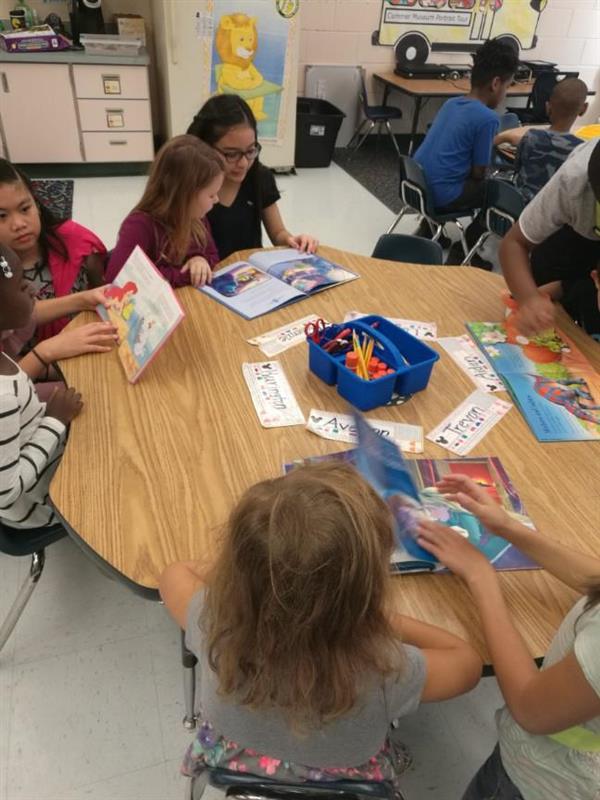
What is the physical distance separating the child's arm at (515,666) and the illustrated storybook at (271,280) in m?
0.92

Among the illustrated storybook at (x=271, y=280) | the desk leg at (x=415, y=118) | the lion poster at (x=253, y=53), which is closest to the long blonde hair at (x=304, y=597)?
the illustrated storybook at (x=271, y=280)

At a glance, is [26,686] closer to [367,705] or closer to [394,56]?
[367,705]

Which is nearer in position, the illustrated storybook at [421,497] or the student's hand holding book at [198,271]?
the illustrated storybook at [421,497]

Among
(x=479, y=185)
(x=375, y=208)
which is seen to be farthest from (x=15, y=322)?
(x=375, y=208)

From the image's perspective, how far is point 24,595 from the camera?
144 centimetres

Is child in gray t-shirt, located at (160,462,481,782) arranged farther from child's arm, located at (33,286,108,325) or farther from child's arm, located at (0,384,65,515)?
child's arm, located at (33,286,108,325)

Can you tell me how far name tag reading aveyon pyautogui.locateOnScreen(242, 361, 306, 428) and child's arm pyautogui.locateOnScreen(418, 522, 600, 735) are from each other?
A: 415 millimetres

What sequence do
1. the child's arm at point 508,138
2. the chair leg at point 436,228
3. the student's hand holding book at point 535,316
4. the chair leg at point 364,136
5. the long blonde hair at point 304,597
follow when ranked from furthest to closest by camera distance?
the chair leg at point 364,136 → the child's arm at point 508,138 → the chair leg at point 436,228 → the student's hand holding book at point 535,316 → the long blonde hair at point 304,597

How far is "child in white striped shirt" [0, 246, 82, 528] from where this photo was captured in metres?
1.11

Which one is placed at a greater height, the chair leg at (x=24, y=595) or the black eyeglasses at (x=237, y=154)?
the black eyeglasses at (x=237, y=154)

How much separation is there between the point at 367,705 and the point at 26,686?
3.68 ft

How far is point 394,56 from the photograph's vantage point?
5574 millimetres

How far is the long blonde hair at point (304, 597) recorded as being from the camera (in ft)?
2.16

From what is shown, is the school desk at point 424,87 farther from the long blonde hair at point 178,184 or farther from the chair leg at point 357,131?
the long blonde hair at point 178,184
